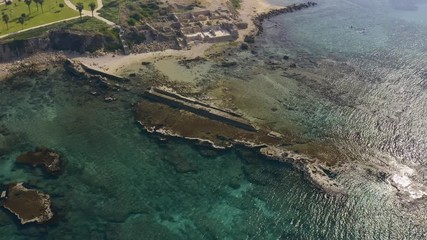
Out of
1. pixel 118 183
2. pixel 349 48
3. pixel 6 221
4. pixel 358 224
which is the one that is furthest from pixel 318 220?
pixel 349 48

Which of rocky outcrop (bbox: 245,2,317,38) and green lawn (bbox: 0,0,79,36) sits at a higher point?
green lawn (bbox: 0,0,79,36)

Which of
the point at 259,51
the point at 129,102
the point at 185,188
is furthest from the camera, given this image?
the point at 259,51

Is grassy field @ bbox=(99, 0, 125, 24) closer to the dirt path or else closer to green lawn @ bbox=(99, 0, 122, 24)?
green lawn @ bbox=(99, 0, 122, 24)

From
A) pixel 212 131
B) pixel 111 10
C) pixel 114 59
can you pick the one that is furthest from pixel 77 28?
pixel 212 131

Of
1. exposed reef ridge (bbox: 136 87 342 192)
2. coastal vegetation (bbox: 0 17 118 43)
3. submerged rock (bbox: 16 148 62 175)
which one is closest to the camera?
submerged rock (bbox: 16 148 62 175)

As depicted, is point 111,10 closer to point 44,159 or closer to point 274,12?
point 274,12

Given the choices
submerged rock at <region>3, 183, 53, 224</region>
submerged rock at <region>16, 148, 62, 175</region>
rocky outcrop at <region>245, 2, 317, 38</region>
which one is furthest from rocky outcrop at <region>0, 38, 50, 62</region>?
rocky outcrop at <region>245, 2, 317, 38</region>

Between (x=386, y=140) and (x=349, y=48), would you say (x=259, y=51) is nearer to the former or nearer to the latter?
(x=349, y=48)
